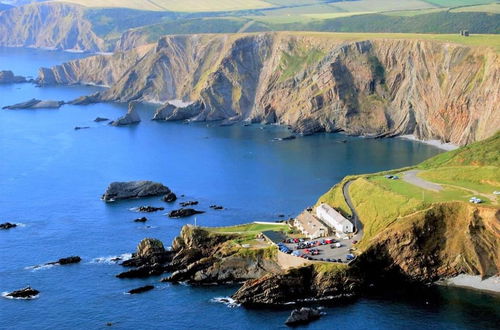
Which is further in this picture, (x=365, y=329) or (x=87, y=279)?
(x=87, y=279)

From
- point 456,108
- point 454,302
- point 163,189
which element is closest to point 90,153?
point 163,189

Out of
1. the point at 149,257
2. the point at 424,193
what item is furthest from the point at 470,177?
the point at 149,257

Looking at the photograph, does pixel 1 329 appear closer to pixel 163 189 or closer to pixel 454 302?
pixel 454 302

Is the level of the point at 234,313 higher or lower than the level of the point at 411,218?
lower

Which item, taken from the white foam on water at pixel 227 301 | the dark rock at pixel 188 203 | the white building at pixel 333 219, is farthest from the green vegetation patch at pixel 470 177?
the dark rock at pixel 188 203

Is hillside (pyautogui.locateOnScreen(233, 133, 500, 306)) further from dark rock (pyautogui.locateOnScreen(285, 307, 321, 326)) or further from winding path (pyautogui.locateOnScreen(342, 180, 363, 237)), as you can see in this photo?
dark rock (pyautogui.locateOnScreen(285, 307, 321, 326))

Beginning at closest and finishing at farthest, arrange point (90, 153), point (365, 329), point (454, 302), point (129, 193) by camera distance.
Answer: point (365, 329)
point (454, 302)
point (129, 193)
point (90, 153)

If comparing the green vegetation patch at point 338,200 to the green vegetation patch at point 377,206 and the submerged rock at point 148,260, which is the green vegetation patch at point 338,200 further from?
the submerged rock at point 148,260
